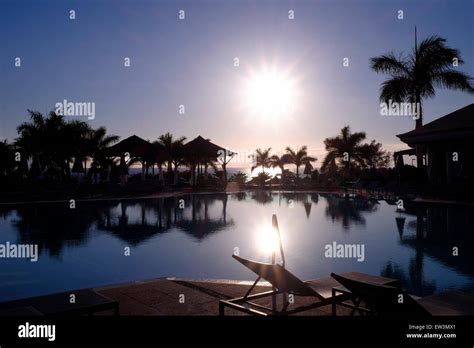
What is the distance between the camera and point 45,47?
15.0 meters

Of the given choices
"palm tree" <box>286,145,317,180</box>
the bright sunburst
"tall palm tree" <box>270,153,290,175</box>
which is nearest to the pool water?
the bright sunburst

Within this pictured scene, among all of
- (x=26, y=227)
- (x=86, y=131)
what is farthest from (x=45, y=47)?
(x=86, y=131)

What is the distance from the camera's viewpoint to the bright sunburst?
16.2 m

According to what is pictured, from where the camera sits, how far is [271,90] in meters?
16.7

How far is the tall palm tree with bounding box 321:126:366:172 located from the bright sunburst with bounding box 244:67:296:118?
61.4 ft

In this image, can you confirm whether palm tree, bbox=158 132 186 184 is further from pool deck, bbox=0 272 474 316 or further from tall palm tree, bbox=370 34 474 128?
pool deck, bbox=0 272 474 316

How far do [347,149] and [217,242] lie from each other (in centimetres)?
2903

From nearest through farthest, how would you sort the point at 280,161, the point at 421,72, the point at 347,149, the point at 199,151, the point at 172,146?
the point at 421,72 → the point at 199,151 → the point at 172,146 → the point at 347,149 → the point at 280,161

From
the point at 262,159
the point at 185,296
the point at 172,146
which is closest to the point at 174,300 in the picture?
the point at 185,296

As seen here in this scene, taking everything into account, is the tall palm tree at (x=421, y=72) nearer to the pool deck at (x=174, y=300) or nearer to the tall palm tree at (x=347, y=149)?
the tall palm tree at (x=347, y=149)

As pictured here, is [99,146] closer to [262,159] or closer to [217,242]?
[262,159]

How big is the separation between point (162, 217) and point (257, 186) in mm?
19385

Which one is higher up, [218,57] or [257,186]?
[218,57]

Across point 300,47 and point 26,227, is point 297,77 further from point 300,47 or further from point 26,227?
point 26,227
